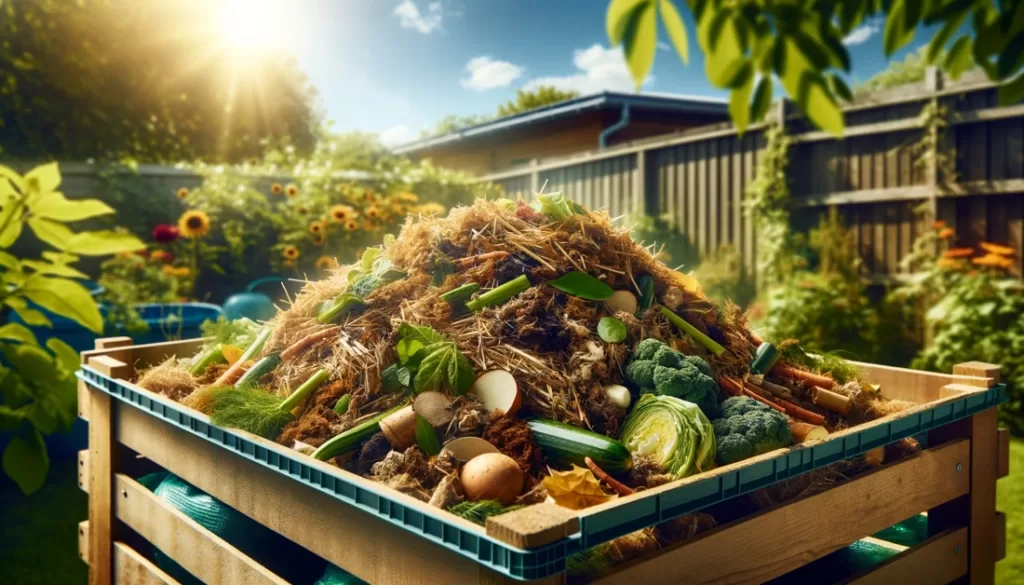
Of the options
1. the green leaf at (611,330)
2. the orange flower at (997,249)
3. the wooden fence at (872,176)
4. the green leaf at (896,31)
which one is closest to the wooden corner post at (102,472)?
the green leaf at (611,330)

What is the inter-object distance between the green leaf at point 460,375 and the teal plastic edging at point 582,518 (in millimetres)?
396

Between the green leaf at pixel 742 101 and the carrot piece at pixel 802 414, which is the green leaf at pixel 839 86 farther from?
the carrot piece at pixel 802 414

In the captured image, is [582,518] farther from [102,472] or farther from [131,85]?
[131,85]

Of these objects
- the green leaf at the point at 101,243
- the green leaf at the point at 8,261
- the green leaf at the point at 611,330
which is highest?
the green leaf at the point at 101,243

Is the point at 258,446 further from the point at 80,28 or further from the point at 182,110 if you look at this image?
the point at 182,110

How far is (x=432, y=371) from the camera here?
6.23 feet

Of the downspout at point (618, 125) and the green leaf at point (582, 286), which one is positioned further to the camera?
the downspout at point (618, 125)

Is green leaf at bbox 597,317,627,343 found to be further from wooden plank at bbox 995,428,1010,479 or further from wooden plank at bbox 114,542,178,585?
wooden plank at bbox 114,542,178,585

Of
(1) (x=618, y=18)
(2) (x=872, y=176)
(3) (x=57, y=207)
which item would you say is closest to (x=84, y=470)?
(3) (x=57, y=207)

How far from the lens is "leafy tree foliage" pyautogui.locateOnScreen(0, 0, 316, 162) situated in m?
13.8

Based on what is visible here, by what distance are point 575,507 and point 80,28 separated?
52.6 feet

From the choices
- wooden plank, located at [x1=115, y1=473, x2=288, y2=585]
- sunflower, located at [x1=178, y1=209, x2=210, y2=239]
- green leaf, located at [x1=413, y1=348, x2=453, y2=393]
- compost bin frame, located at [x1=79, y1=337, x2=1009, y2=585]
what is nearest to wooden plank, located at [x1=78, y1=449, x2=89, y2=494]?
compost bin frame, located at [x1=79, y1=337, x2=1009, y2=585]

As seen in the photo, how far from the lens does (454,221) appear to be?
236cm

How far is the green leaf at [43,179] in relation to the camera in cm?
100
